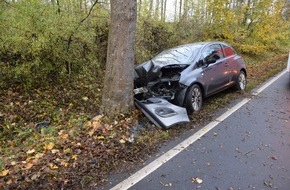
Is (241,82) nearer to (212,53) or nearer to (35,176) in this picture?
(212,53)

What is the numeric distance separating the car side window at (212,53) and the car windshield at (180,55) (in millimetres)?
228

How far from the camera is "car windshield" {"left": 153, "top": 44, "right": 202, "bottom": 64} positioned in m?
7.07

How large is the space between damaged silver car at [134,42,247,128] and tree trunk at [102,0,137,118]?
51cm

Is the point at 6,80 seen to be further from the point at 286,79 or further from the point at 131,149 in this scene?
the point at 286,79

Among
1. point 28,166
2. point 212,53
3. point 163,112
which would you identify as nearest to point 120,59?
point 163,112

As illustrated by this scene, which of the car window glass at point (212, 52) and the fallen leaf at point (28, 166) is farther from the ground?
the car window glass at point (212, 52)

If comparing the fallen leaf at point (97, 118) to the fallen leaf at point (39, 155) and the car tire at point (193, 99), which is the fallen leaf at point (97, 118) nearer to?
the fallen leaf at point (39, 155)

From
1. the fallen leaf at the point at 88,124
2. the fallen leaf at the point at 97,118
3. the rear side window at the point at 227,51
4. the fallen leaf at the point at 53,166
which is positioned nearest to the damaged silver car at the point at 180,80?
the rear side window at the point at 227,51

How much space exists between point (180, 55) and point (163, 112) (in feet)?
7.40

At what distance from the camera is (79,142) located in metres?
4.59

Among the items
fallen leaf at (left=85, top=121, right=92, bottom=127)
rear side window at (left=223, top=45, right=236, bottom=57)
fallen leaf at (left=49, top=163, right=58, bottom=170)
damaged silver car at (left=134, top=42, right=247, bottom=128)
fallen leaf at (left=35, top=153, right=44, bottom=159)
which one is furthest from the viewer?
rear side window at (left=223, top=45, right=236, bottom=57)

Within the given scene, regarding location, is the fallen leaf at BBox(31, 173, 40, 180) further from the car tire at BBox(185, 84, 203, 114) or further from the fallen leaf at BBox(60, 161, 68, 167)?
the car tire at BBox(185, 84, 203, 114)

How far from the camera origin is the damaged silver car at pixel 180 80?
19.1 ft

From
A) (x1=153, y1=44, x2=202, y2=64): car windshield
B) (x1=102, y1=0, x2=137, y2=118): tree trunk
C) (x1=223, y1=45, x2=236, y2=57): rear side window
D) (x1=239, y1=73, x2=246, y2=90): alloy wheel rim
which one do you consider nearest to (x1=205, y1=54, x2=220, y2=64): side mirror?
(x1=153, y1=44, x2=202, y2=64): car windshield
